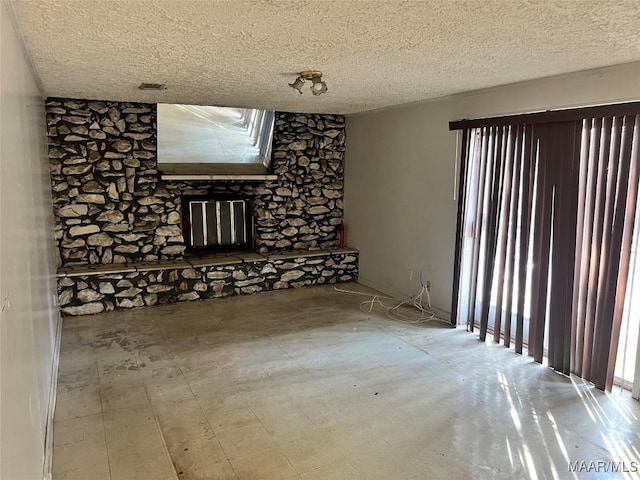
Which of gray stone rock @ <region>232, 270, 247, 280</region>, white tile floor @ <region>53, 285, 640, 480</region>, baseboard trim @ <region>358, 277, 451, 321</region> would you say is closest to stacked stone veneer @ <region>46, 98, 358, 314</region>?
gray stone rock @ <region>232, 270, 247, 280</region>

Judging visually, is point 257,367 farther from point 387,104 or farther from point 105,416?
Result: point 387,104

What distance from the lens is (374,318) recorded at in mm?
4750

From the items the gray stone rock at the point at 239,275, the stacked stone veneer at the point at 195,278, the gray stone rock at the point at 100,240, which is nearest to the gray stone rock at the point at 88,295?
the stacked stone veneer at the point at 195,278

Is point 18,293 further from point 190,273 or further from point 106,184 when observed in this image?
point 106,184

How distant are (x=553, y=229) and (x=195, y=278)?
11.9 feet

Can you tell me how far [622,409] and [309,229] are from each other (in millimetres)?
4091

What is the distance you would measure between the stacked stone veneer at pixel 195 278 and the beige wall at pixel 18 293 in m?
2.20

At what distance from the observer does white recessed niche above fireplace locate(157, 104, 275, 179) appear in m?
5.39

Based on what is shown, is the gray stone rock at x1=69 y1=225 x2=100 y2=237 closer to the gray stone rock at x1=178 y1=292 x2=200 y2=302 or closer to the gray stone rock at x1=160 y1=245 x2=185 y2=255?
the gray stone rock at x1=160 y1=245 x2=185 y2=255

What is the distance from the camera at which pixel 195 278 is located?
526 centimetres

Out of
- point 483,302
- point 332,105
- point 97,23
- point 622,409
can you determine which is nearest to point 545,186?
point 483,302

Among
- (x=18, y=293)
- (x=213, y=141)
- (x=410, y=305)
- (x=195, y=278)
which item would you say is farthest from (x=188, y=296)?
(x=18, y=293)

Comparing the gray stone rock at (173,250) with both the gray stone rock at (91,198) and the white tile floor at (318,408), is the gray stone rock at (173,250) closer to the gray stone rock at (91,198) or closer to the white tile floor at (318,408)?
the gray stone rock at (91,198)

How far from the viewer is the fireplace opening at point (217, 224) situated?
18.6 ft
